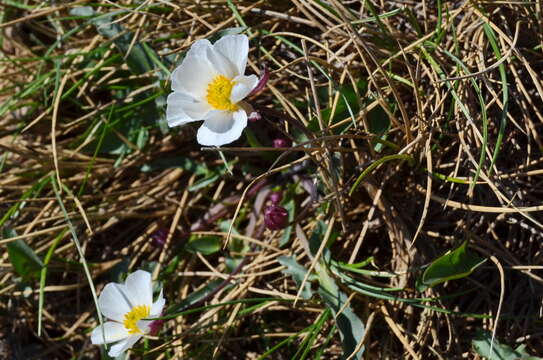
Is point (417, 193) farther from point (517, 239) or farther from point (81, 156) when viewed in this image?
point (81, 156)

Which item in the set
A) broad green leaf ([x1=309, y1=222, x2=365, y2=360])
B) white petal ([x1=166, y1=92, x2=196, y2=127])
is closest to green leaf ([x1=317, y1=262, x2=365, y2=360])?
broad green leaf ([x1=309, y1=222, x2=365, y2=360])

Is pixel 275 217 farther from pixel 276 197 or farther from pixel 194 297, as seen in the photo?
pixel 194 297

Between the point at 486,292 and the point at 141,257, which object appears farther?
the point at 141,257

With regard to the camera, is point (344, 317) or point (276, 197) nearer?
point (344, 317)

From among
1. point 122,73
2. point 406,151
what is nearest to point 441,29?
point 406,151

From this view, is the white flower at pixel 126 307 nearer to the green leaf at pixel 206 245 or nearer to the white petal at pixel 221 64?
the green leaf at pixel 206 245

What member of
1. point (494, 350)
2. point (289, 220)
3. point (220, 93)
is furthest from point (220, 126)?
point (494, 350)
